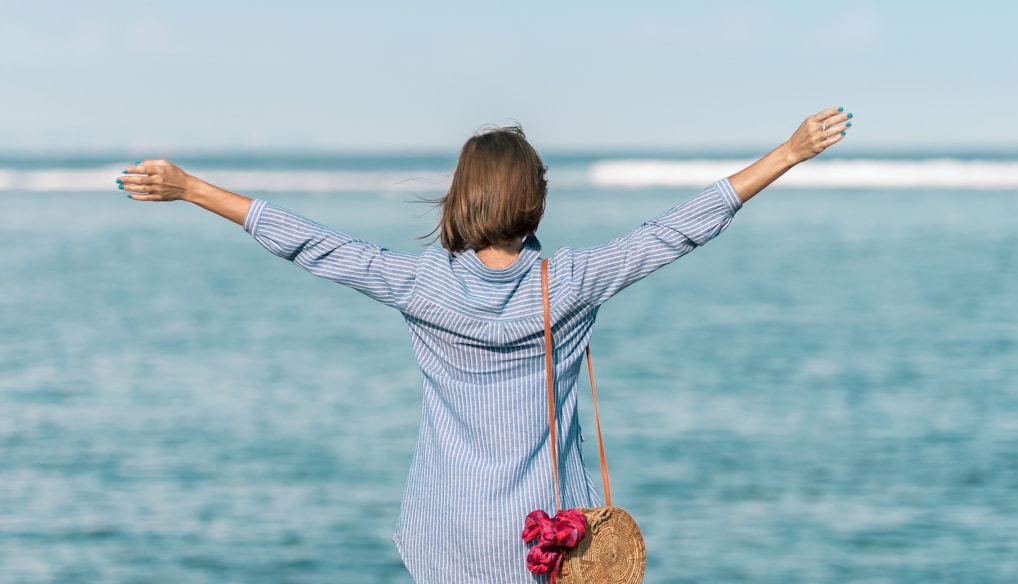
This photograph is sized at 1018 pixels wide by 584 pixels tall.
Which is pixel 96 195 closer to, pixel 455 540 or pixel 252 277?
pixel 252 277

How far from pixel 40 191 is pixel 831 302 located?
124ft

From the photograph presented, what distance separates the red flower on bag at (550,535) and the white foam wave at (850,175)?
4197 centimetres

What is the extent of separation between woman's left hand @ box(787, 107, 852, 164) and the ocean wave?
127 ft

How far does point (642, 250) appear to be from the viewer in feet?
9.55

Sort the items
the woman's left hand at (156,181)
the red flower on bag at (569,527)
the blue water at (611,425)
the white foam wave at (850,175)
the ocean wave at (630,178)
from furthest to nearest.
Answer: the ocean wave at (630,178), the white foam wave at (850,175), the blue water at (611,425), the woman's left hand at (156,181), the red flower on bag at (569,527)

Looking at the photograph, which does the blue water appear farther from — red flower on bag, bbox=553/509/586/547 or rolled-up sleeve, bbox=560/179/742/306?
rolled-up sleeve, bbox=560/179/742/306

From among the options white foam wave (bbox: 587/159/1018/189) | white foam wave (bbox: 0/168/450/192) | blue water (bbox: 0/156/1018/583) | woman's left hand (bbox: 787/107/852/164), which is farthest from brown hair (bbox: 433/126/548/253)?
white foam wave (bbox: 587/159/1018/189)

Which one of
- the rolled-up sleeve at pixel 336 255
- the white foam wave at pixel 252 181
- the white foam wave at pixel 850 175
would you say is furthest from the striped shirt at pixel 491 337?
the white foam wave at pixel 850 175

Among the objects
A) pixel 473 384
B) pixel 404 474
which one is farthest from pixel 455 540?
pixel 404 474

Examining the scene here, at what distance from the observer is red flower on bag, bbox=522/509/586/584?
285 centimetres

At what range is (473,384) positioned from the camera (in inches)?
117

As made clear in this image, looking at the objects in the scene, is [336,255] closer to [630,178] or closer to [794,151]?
[794,151]

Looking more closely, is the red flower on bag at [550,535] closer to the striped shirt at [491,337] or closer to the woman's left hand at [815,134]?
the striped shirt at [491,337]

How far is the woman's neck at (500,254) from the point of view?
117 inches
